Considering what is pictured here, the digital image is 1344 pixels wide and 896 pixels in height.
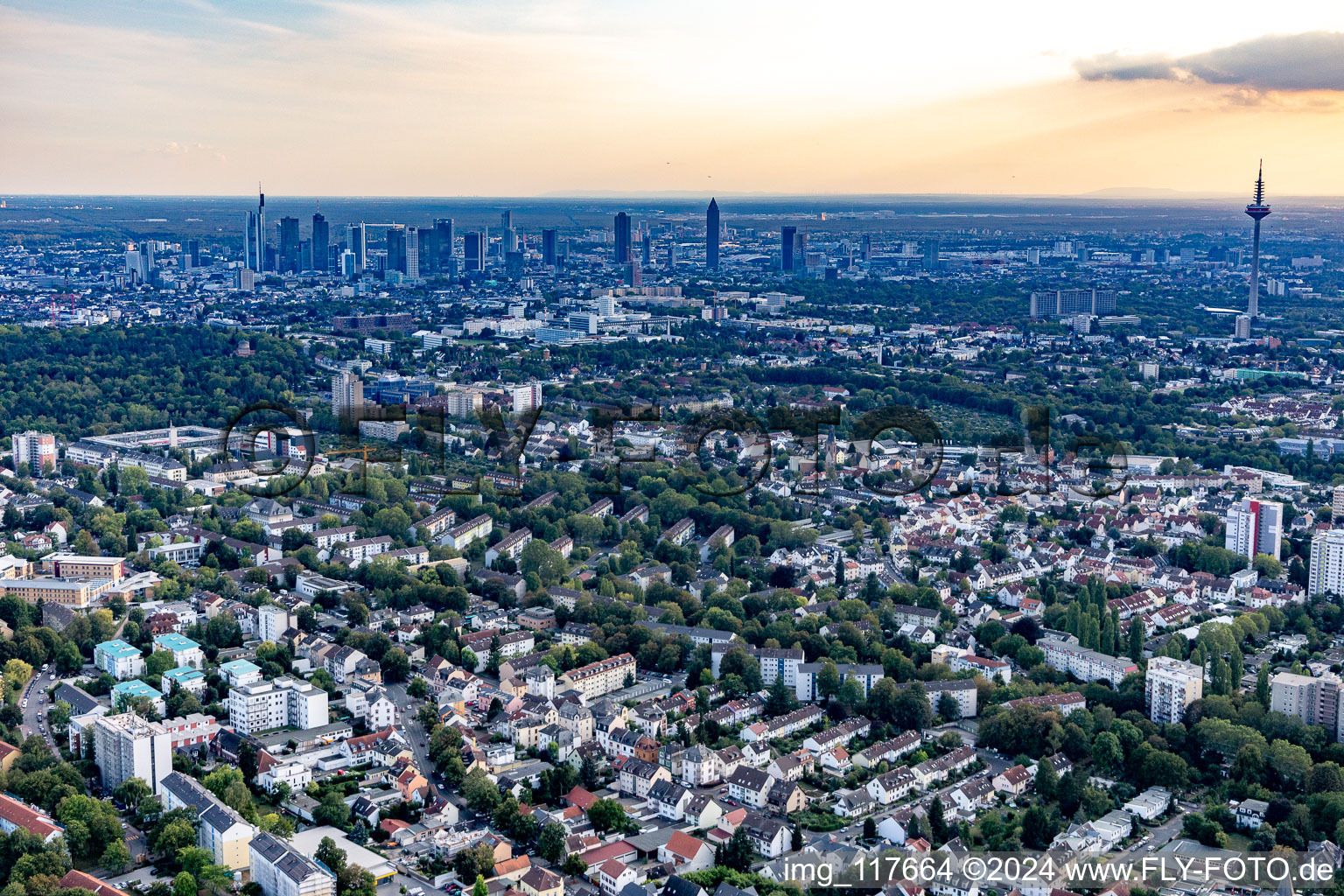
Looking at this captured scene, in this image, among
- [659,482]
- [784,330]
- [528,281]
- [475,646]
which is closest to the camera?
[475,646]

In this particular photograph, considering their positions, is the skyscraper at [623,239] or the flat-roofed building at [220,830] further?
the skyscraper at [623,239]

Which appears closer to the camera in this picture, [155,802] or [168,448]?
[155,802]

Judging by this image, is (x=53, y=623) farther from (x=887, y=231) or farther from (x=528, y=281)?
(x=887, y=231)

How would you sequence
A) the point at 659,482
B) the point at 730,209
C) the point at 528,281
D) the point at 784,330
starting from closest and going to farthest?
the point at 659,482 < the point at 784,330 < the point at 528,281 < the point at 730,209

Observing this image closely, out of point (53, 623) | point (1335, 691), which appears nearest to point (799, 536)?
point (1335, 691)

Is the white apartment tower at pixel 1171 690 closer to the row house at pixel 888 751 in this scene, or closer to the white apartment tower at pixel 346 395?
the row house at pixel 888 751

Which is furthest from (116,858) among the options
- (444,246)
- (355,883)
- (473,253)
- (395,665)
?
(444,246)

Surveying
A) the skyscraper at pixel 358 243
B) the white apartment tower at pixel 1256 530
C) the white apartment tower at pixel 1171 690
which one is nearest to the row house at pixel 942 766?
the white apartment tower at pixel 1171 690

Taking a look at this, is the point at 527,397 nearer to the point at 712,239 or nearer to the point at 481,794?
the point at 481,794
